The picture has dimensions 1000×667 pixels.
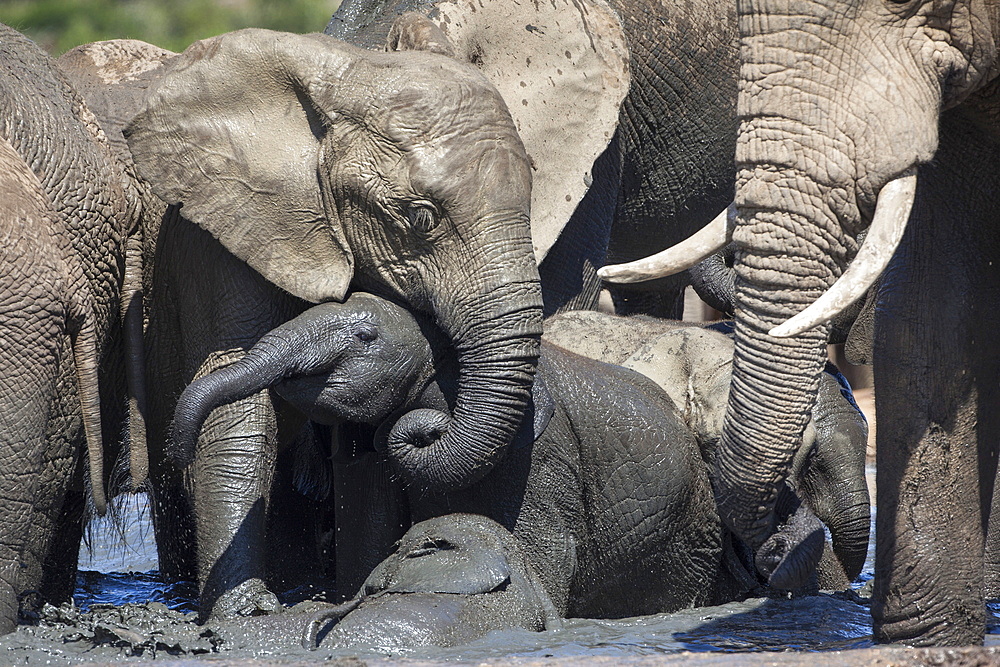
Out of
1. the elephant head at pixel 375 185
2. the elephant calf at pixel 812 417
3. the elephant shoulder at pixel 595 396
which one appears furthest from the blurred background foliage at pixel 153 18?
the elephant shoulder at pixel 595 396

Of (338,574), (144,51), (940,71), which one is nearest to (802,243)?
(940,71)

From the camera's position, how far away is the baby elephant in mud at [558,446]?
4.59 meters

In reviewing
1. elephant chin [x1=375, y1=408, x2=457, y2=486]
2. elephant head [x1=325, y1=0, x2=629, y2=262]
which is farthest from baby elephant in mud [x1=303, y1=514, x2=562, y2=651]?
elephant head [x1=325, y1=0, x2=629, y2=262]

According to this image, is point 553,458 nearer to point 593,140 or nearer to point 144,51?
point 593,140

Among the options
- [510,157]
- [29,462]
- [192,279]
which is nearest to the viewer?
[29,462]

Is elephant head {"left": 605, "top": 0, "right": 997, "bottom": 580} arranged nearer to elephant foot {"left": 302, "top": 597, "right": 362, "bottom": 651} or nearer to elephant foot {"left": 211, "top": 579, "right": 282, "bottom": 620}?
elephant foot {"left": 302, "top": 597, "right": 362, "bottom": 651}

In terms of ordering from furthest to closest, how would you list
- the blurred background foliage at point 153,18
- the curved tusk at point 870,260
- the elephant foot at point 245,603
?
the blurred background foliage at point 153,18 < the elephant foot at point 245,603 < the curved tusk at point 870,260

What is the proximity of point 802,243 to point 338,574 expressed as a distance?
1.96 meters

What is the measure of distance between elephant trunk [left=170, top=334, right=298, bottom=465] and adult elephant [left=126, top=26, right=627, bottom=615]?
5 cm

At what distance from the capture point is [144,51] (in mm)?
5371

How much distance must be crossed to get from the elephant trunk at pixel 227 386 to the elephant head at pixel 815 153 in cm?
132

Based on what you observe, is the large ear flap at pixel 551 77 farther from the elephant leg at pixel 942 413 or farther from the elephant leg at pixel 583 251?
the elephant leg at pixel 942 413

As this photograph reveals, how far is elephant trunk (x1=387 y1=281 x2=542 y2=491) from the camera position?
450 cm

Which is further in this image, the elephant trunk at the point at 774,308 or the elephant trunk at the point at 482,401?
the elephant trunk at the point at 482,401
